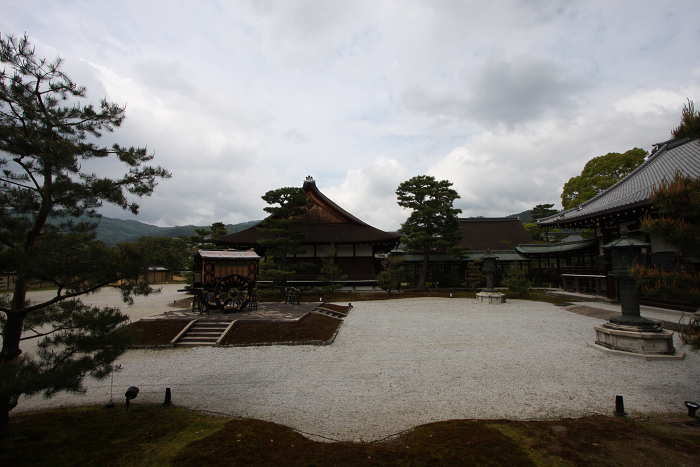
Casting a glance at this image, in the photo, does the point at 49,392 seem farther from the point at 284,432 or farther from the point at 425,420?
the point at 425,420

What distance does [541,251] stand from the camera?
23.9 metres

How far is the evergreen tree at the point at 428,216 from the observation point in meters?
23.1

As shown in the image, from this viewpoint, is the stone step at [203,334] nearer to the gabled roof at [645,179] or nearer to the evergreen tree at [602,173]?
the gabled roof at [645,179]

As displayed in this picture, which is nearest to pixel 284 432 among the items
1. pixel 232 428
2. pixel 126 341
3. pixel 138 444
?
pixel 232 428

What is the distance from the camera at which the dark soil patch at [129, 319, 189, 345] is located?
33.0ft

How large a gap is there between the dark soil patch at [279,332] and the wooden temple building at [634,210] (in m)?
12.3

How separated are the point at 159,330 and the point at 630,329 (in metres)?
13.7

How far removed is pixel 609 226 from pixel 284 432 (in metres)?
18.4

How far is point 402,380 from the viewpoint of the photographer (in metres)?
6.72

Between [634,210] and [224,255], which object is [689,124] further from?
[224,255]

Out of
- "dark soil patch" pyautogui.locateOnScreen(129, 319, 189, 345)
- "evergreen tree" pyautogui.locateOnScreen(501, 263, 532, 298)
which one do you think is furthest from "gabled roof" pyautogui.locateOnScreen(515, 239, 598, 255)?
"dark soil patch" pyautogui.locateOnScreen(129, 319, 189, 345)

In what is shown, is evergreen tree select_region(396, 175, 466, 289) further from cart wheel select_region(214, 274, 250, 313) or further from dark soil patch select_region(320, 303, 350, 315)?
cart wheel select_region(214, 274, 250, 313)

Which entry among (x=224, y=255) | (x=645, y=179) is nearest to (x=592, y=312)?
(x=645, y=179)

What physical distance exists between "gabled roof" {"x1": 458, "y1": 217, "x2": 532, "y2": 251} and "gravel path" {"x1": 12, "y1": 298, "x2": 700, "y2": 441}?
763 inches
